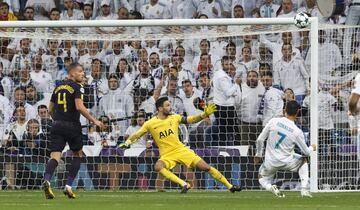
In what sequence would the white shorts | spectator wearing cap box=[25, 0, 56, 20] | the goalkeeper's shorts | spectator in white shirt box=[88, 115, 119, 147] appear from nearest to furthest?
1. the white shorts
2. the goalkeeper's shorts
3. spectator in white shirt box=[88, 115, 119, 147]
4. spectator wearing cap box=[25, 0, 56, 20]

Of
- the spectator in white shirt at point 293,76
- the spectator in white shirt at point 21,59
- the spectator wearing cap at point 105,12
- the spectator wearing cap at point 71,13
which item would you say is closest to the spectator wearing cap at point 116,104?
the spectator in white shirt at point 21,59

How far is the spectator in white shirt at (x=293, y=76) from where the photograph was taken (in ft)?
69.2

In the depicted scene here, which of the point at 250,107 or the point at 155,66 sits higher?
the point at 155,66

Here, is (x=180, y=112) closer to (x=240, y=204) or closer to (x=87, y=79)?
(x=87, y=79)

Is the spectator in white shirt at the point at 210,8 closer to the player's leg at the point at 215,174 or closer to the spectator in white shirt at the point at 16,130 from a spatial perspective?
the spectator in white shirt at the point at 16,130

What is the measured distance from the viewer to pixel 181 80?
21.6 meters

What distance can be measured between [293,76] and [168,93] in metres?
2.48

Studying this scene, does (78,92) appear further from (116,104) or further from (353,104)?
(353,104)

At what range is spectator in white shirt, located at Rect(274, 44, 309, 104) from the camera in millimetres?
21078

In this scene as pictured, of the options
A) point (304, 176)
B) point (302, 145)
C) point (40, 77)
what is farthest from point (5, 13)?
point (304, 176)

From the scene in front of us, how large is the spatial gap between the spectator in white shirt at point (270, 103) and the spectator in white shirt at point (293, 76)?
0.25m

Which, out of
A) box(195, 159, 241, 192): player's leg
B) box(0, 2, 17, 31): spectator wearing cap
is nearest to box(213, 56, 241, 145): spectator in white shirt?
box(195, 159, 241, 192): player's leg

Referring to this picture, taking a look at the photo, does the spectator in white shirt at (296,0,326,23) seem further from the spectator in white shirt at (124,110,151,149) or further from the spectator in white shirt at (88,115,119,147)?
the spectator in white shirt at (88,115,119,147)

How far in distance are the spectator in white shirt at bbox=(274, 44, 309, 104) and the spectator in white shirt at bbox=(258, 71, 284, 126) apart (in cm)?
25
